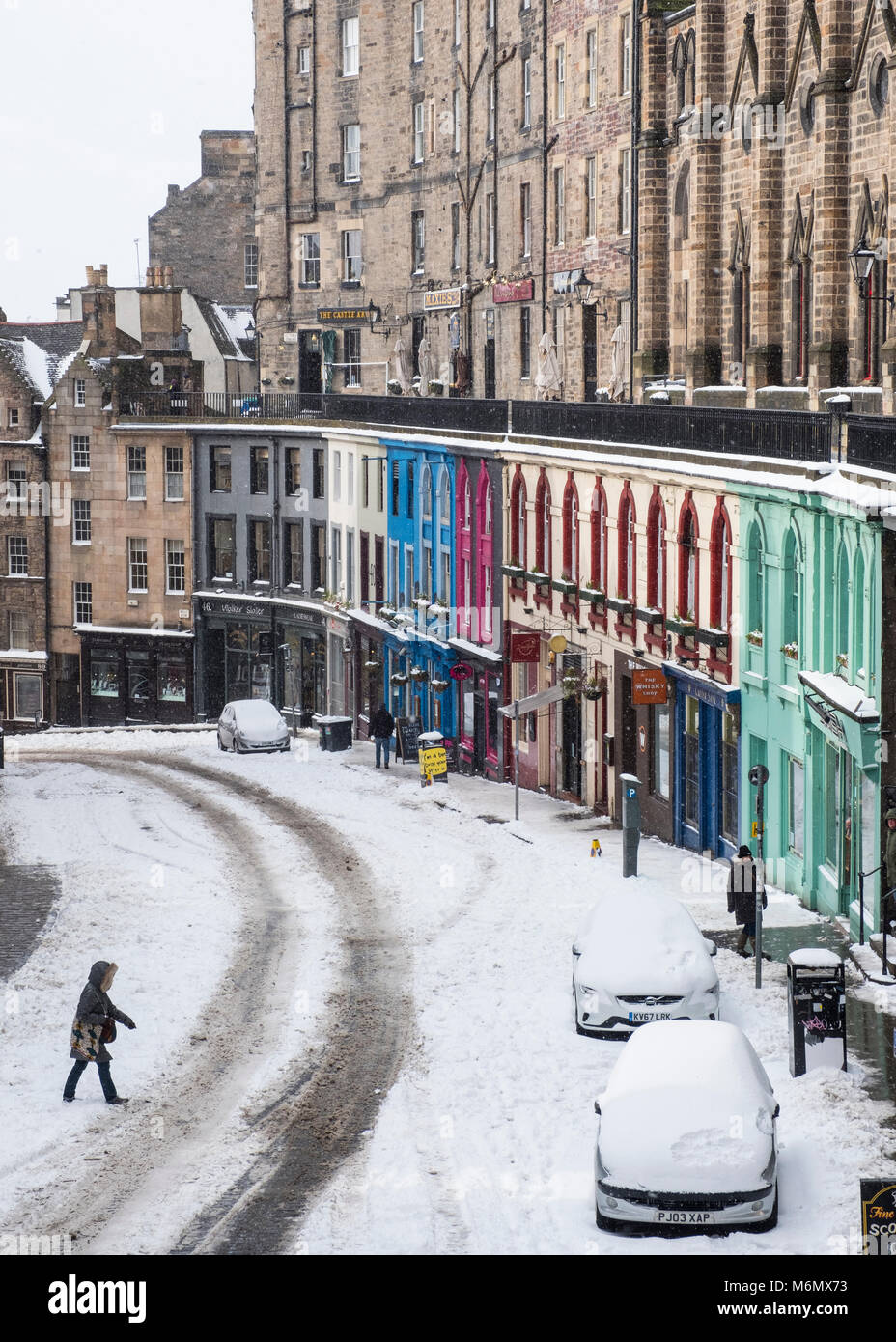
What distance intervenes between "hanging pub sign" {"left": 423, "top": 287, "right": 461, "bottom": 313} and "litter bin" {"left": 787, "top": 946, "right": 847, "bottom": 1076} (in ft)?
150

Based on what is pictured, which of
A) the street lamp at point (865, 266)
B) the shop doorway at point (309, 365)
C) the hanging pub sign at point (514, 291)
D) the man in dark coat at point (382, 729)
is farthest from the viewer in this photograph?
the shop doorway at point (309, 365)

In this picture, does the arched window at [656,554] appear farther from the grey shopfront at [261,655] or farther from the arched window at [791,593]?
the grey shopfront at [261,655]

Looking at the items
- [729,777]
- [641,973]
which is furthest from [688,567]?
[641,973]

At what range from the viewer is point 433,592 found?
182ft

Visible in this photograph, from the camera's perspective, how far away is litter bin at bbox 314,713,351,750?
55.4m

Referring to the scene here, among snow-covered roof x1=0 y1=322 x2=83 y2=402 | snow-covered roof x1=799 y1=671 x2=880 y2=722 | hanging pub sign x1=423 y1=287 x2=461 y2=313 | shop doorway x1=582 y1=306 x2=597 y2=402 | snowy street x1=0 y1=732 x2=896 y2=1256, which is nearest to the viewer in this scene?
snowy street x1=0 y1=732 x2=896 y2=1256

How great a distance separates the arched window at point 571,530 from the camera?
45344 mm

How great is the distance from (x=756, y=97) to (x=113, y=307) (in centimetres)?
4286

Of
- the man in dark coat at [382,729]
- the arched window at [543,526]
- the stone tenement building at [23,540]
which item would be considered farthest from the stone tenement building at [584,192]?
the man in dark coat at [382,729]

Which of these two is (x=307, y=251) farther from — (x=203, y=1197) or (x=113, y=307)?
(x=203, y=1197)

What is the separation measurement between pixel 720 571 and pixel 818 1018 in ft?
48.2

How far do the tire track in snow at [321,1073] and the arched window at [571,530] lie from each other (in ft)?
28.8

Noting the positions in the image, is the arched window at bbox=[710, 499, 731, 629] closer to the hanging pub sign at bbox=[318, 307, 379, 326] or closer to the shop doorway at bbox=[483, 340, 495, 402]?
the shop doorway at bbox=[483, 340, 495, 402]

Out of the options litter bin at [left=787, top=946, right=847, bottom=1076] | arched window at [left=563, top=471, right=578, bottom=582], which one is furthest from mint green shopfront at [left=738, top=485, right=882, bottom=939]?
arched window at [left=563, top=471, right=578, bottom=582]
